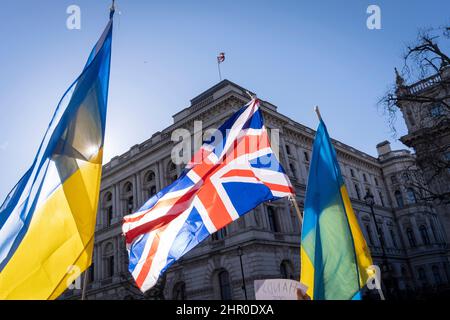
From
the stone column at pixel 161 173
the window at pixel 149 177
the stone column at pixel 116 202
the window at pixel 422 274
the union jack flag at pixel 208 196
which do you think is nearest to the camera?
the union jack flag at pixel 208 196

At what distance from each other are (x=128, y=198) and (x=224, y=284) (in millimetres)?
16001

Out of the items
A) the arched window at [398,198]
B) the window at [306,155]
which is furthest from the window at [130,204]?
the arched window at [398,198]

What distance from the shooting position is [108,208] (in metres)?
41.9

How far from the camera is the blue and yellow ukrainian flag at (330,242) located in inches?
232

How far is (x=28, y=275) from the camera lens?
463cm

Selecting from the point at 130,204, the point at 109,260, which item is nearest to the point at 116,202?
the point at 130,204

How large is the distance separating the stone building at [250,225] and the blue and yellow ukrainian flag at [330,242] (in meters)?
13.6

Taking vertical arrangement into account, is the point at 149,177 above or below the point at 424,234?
above

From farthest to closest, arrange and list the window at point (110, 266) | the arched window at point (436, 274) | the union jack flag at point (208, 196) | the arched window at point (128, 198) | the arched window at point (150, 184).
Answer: the arched window at point (436, 274) < the arched window at point (128, 198) < the window at point (110, 266) < the arched window at point (150, 184) < the union jack flag at point (208, 196)

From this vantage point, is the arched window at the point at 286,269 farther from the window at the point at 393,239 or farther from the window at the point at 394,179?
the window at the point at 394,179

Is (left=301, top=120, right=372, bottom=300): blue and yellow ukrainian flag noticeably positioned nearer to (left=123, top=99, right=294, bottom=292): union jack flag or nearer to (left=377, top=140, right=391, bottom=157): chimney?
(left=123, top=99, right=294, bottom=292): union jack flag

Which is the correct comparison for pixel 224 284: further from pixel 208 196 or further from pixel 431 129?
pixel 208 196
